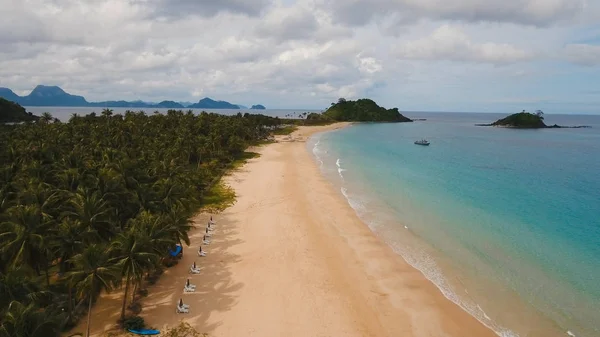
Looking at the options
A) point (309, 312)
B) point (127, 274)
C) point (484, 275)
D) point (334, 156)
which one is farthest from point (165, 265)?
point (334, 156)

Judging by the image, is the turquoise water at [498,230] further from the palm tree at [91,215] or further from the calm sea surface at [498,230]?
the palm tree at [91,215]

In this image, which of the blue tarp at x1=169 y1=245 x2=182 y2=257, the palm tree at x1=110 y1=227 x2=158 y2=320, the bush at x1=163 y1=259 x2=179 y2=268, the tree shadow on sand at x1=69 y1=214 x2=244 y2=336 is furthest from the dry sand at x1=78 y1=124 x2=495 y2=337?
the palm tree at x1=110 y1=227 x2=158 y2=320

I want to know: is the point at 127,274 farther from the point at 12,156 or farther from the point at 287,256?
the point at 12,156

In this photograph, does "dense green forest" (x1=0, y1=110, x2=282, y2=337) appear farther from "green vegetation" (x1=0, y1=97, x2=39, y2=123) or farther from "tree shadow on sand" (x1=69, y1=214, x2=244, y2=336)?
"green vegetation" (x1=0, y1=97, x2=39, y2=123)

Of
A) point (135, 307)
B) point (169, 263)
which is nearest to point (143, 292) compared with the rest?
point (135, 307)

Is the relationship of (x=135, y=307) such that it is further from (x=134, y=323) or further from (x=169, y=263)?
(x=169, y=263)

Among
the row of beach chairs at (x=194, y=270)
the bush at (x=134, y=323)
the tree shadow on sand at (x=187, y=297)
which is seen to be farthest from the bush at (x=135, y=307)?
the row of beach chairs at (x=194, y=270)

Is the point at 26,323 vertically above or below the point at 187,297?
above
